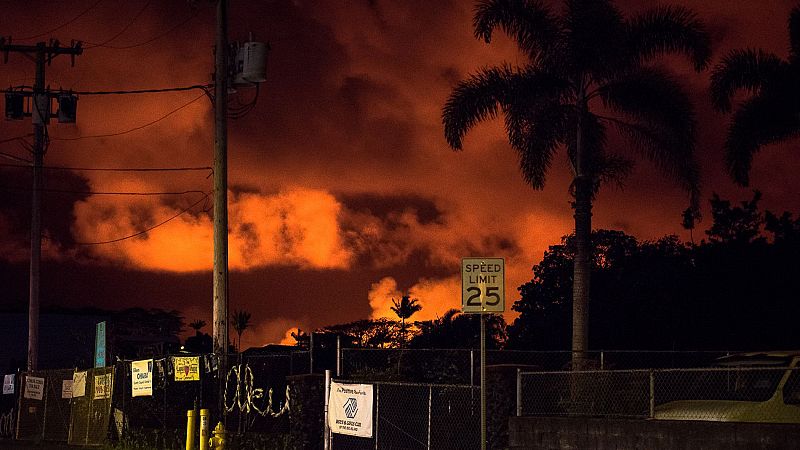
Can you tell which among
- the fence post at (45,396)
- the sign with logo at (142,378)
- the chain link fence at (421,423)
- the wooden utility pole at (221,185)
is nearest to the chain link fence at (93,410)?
the sign with logo at (142,378)

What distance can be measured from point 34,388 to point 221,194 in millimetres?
11269

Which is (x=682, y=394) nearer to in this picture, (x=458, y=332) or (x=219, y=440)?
(x=219, y=440)

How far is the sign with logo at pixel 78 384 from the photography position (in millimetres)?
28391

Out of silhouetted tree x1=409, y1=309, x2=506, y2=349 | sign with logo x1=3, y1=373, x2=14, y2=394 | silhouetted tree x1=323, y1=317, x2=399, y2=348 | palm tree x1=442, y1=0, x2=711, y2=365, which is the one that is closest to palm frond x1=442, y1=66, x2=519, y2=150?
palm tree x1=442, y1=0, x2=711, y2=365

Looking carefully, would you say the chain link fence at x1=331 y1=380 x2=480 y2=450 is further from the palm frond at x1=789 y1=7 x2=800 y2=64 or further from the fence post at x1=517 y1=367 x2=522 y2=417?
the palm frond at x1=789 y1=7 x2=800 y2=64

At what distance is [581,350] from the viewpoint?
2917 centimetres

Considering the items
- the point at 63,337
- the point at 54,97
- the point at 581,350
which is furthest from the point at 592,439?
the point at 63,337

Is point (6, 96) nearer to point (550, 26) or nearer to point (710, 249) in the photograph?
point (550, 26)

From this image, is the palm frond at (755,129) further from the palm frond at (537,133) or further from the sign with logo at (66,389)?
the sign with logo at (66,389)

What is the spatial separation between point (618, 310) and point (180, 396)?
2632 centimetres

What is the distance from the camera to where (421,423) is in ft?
80.6

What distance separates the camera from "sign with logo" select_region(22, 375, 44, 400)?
31656 millimetres

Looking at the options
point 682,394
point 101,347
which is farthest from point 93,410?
point 682,394

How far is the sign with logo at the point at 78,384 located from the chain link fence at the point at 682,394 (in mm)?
11215
